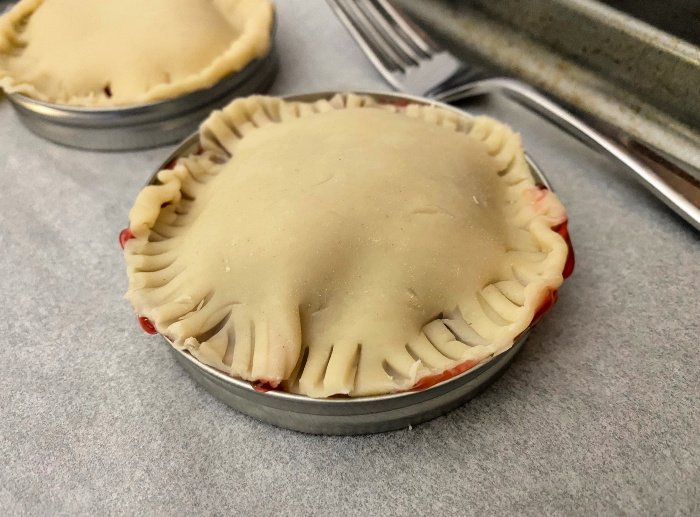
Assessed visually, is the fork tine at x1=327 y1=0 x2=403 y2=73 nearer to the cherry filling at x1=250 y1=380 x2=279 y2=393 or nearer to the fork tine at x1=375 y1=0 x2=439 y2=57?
the fork tine at x1=375 y1=0 x2=439 y2=57

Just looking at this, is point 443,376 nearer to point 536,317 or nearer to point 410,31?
point 536,317

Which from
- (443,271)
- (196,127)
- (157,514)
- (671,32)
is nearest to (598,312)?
(443,271)

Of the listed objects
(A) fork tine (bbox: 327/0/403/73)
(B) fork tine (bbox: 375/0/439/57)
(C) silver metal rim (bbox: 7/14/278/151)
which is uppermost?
(B) fork tine (bbox: 375/0/439/57)

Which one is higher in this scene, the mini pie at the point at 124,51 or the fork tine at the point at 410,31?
the fork tine at the point at 410,31

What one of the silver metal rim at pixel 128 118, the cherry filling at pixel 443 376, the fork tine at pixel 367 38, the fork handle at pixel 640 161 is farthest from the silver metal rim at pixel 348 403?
the fork tine at pixel 367 38

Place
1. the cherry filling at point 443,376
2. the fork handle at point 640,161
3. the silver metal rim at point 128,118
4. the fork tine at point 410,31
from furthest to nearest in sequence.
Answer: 1. the fork tine at point 410,31
2. the silver metal rim at point 128,118
3. the fork handle at point 640,161
4. the cherry filling at point 443,376

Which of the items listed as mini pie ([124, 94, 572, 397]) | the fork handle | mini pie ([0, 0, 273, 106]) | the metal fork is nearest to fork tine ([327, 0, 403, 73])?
the metal fork

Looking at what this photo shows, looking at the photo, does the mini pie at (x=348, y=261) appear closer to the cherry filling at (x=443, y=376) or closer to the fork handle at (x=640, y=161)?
the cherry filling at (x=443, y=376)
